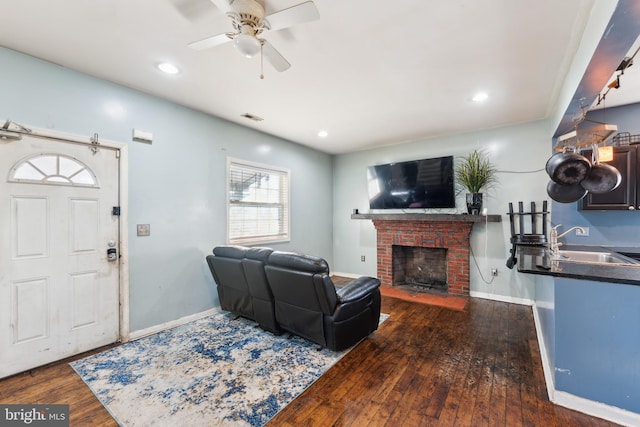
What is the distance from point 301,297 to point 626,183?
365 centimetres

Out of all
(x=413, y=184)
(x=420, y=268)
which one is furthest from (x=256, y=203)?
(x=420, y=268)

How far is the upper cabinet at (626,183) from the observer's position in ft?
9.38

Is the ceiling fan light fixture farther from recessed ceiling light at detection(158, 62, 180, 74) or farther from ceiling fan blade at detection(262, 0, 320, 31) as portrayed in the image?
recessed ceiling light at detection(158, 62, 180, 74)

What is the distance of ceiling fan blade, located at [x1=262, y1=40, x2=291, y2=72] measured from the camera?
1785 millimetres

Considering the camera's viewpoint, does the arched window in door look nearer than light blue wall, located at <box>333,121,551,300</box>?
Yes

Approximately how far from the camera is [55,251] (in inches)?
94.0

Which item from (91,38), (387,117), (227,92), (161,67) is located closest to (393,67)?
(387,117)

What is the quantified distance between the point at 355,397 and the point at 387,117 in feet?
10.6

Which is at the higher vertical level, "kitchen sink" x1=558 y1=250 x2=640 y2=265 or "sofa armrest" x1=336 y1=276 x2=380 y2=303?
"kitchen sink" x1=558 y1=250 x2=640 y2=265

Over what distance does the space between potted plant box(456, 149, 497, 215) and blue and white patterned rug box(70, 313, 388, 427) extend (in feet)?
9.56

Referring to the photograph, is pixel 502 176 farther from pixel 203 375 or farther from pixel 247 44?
pixel 203 375

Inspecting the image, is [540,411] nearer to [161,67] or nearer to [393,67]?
[393,67]

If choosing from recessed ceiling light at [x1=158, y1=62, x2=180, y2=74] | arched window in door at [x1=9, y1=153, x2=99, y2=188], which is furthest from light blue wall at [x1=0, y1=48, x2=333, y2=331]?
recessed ceiling light at [x1=158, y1=62, x2=180, y2=74]

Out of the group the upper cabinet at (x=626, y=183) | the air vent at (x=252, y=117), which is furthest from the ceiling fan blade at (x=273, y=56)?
the upper cabinet at (x=626, y=183)
